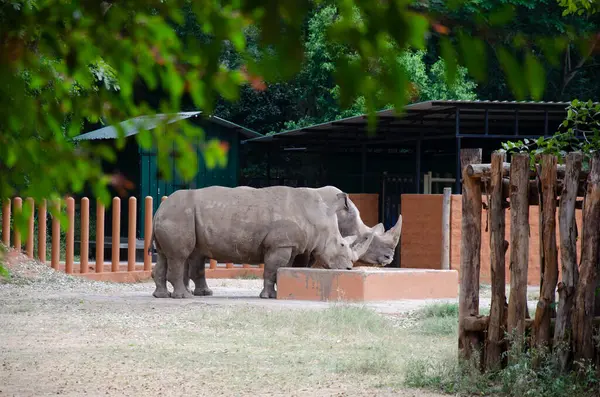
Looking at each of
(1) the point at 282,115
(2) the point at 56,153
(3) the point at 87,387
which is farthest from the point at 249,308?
(1) the point at 282,115

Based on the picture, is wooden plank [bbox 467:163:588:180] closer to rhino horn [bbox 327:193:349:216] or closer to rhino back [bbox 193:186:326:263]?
rhino back [bbox 193:186:326:263]

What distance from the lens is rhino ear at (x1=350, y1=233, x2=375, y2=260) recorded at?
17.2 meters

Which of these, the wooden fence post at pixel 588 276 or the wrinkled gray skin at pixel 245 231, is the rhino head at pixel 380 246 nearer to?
the wrinkled gray skin at pixel 245 231

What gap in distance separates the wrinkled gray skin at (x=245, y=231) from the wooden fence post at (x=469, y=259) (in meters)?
7.69

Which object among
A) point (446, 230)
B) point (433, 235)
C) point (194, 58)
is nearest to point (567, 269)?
point (194, 58)

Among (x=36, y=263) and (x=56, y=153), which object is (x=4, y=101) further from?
(x=36, y=263)

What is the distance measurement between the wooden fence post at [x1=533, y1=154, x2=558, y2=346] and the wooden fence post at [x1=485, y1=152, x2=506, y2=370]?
0.37 m

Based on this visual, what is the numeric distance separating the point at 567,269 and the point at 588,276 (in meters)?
0.18

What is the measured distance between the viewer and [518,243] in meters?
8.48

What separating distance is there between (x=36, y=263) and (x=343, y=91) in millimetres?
17145

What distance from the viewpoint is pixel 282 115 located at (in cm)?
3375

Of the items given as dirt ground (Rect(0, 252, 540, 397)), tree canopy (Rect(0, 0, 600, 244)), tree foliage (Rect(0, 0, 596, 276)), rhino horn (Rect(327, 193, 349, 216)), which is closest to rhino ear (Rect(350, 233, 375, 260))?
rhino horn (Rect(327, 193, 349, 216))

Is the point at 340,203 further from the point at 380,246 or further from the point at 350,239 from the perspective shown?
the point at 380,246

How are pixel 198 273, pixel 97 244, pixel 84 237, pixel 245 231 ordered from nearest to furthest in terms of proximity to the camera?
1. pixel 245 231
2. pixel 198 273
3. pixel 84 237
4. pixel 97 244
